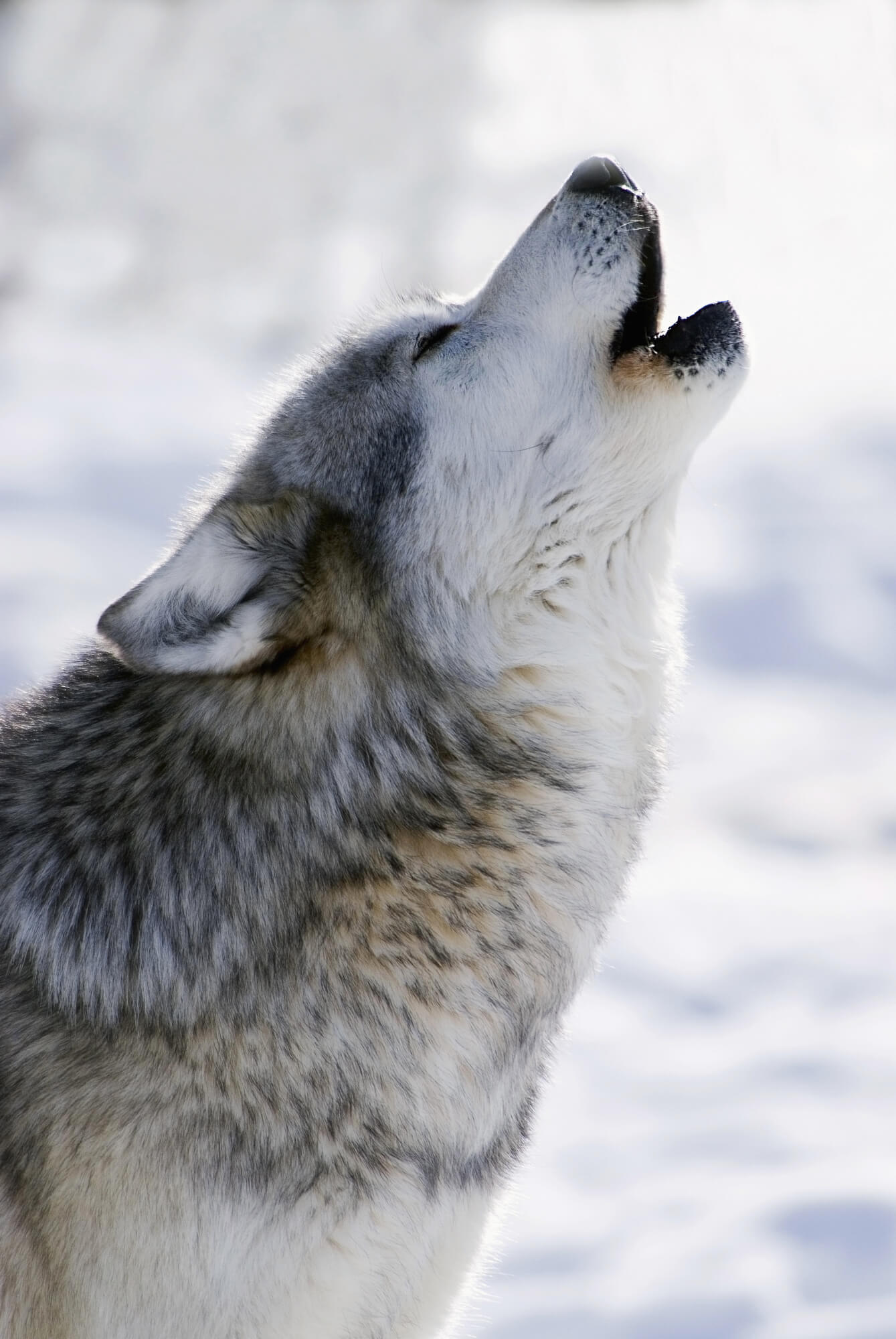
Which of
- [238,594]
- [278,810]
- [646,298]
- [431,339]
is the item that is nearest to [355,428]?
[431,339]

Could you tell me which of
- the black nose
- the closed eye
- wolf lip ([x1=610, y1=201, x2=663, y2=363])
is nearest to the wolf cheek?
the closed eye

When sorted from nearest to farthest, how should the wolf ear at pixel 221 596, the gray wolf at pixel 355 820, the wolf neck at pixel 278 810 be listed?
the wolf ear at pixel 221 596 → the gray wolf at pixel 355 820 → the wolf neck at pixel 278 810

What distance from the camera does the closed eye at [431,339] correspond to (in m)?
3.66

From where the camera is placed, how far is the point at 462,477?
3498 mm

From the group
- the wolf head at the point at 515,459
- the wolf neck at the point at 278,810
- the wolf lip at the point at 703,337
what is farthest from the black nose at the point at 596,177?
the wolf neck at the point at 278,810

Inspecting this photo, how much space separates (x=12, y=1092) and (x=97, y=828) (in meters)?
0.63

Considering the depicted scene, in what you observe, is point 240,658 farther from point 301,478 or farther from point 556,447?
point 556,447

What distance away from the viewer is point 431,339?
3684 millimetres

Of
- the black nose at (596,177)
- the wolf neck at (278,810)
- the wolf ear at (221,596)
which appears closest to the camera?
the wolf ear at (221,596)

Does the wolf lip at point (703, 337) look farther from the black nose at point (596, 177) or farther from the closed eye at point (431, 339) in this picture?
the closed eye at point (431, 339)

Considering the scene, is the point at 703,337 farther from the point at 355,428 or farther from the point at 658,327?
the point at 355,428

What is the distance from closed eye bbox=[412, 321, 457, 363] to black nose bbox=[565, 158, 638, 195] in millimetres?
469

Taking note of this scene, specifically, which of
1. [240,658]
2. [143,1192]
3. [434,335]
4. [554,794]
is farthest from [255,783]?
[434,335]

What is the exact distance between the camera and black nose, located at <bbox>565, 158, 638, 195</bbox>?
11.7 feet
